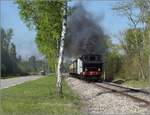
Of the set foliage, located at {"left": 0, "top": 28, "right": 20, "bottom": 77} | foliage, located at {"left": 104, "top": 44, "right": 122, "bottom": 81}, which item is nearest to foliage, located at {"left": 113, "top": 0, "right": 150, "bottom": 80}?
foliage, located at {"left": 104, "top": 44, "right": 122, "bottom": 81}

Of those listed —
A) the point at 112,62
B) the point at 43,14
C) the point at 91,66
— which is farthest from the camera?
the point at 112,62

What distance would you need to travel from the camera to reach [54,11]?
83.8ft

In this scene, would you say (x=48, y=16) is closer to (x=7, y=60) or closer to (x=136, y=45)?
(x=136, y=45)

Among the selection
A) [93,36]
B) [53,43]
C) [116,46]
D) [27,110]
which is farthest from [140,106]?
[116,46]

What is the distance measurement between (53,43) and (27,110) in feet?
61.7

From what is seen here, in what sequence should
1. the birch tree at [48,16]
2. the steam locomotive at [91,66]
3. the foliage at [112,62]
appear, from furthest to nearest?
the foliage at [112,62] < the steam locomotive at [91,66] < the birch tree at [48,16]

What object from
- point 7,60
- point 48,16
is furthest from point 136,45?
point 7,60

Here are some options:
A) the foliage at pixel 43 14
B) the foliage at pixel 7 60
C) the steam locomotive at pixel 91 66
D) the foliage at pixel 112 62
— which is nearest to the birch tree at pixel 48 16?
the foliage at pixel 43 14

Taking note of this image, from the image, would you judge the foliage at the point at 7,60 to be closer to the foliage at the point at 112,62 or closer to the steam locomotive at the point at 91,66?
the foliage at the point at 112,62

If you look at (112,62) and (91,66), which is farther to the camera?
(112,62)

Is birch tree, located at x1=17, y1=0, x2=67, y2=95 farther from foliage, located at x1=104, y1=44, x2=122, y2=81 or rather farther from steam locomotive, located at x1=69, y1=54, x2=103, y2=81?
foliage, located at x1=104, y1=44, x2=122, y2=81

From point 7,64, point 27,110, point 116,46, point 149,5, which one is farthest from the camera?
point 7,64

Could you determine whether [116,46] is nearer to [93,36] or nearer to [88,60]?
[93,36]

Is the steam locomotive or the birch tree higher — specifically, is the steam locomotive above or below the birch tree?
below
